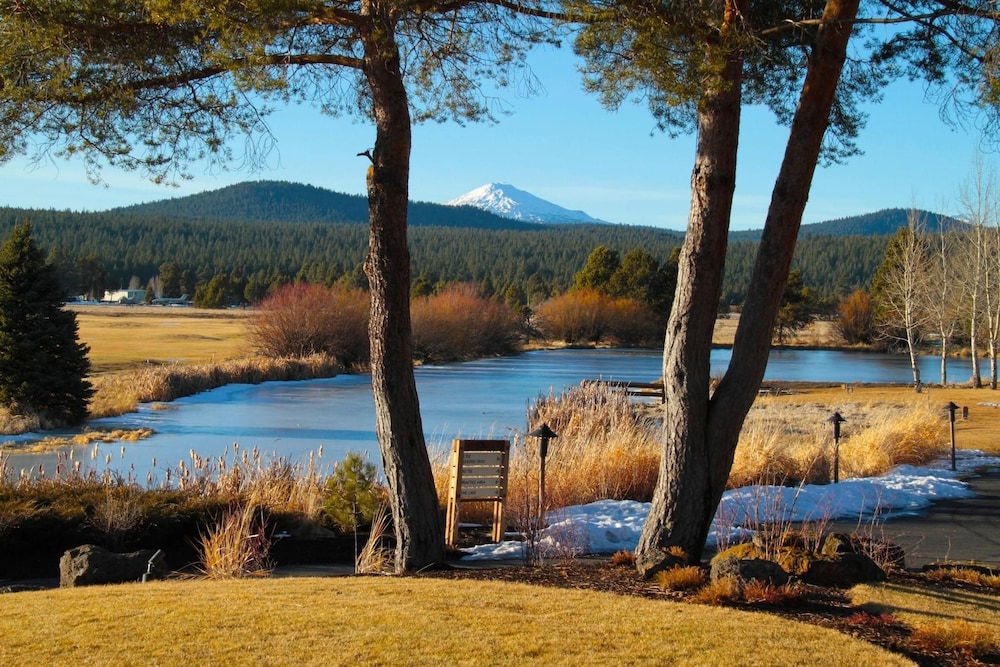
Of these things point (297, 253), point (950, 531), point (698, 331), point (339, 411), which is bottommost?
point (339, 411)

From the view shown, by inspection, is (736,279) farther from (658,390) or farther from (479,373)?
(658,390)

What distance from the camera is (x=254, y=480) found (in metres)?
11.4

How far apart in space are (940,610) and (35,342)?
20252 millimetres

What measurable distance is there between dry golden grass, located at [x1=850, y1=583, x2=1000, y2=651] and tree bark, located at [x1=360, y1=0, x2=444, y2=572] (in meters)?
3.30

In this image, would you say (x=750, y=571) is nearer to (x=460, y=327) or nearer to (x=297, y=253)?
(x=460, y=327)

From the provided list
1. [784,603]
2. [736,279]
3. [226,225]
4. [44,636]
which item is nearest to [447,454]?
[784,603]

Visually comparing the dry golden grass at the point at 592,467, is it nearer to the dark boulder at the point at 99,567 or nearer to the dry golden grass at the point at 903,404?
the dark boulder at the point at 99,567

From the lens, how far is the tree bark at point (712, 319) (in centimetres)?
737

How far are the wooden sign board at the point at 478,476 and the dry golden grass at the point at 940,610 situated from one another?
3.55m

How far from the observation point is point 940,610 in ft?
20.7

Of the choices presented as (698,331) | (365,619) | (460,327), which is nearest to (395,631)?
(365,619)

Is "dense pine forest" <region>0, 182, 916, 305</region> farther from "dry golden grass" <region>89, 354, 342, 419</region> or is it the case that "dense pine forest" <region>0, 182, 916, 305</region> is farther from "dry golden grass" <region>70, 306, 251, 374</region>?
"dry golden grass" <region>89, 354, 342, 419</region>

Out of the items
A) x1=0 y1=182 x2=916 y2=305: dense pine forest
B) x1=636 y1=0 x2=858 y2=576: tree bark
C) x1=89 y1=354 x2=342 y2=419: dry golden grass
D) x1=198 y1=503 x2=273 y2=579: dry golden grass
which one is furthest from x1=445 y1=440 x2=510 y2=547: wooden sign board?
x1=0 y1=182 x2=916 y2=305: dense pine forest

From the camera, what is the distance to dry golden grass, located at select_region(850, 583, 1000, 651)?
17.7 feet
